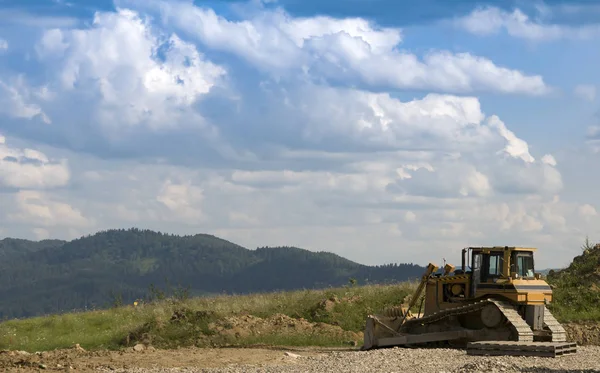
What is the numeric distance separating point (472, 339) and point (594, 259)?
18516 mm

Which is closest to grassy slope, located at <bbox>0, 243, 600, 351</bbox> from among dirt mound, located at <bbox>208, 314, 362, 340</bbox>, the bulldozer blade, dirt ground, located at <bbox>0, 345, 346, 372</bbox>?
dirt mound, located at <bbox>208, 314, 362, 340</bbox>

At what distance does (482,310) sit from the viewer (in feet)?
96.4

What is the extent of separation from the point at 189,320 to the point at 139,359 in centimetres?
968

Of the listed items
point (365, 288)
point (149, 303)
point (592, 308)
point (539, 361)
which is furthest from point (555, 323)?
point (149, 303)

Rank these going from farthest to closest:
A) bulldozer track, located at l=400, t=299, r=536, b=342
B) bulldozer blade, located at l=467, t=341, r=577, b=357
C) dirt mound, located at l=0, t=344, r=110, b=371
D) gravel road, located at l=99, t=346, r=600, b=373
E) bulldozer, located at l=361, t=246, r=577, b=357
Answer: bulldozer, located at l=361, t=246, r=577, b=357 < bulldozer track, located at l=400, t=299, r=536, b=342 < bulldozer blade, located at l=467, t=341, r=577, b=357 < dirt mound, located at l=0, t=344, r=110, b=371 < gravel road, located at l=99, t=346, r=600, b=373

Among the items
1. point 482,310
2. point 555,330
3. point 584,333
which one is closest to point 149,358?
point 482,310

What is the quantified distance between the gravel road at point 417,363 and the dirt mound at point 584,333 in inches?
197

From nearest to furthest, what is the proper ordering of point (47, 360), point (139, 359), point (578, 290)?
1. point (47, 360)
2. point (139, 359)
3. point (578, 290)

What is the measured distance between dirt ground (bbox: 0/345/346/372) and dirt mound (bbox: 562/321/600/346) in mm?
9126

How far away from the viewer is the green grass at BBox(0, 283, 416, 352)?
35094 mm

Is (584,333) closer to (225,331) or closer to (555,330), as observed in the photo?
(555,330)

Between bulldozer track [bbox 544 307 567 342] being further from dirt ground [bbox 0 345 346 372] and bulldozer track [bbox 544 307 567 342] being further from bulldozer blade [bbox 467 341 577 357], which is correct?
dirt ground [bbox 0 345 346 372]

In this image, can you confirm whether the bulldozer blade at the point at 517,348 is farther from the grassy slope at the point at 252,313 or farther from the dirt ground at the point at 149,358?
the grassy slope at the point at 252,313

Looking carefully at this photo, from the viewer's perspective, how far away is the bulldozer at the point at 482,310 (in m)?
29.0
